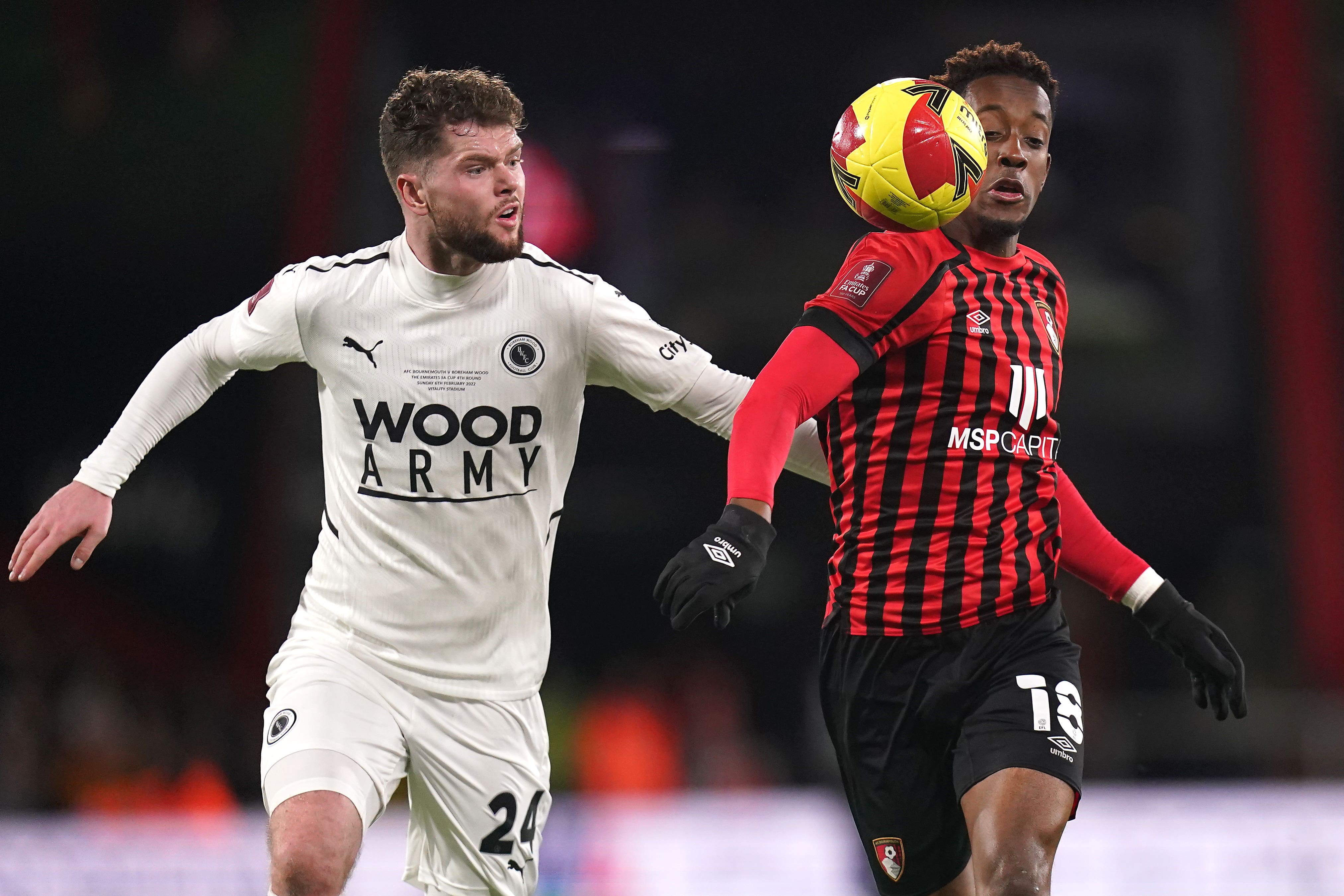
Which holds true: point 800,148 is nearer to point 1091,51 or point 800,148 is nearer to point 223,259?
point 1091,51

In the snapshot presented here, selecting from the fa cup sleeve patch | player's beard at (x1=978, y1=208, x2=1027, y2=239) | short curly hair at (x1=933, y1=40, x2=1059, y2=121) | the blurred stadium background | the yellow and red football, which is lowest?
the blurred stadium background

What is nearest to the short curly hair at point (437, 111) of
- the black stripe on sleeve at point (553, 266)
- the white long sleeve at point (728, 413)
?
the black stripe on sleeve at point (553, 266)

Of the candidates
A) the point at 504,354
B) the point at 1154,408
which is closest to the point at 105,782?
the point at 504,354

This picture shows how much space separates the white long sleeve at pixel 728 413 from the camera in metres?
3.89

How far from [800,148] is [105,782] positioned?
7.91 metres

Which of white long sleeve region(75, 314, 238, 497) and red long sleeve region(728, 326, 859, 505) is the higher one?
red long sleeve region(728, 326, 859, 505)

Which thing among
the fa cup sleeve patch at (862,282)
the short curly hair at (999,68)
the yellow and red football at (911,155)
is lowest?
the fa cup sleeve patch at (862,282)

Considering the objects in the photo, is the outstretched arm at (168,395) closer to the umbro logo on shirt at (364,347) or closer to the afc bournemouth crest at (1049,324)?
A: the umbro logo on shirt at (364,347)

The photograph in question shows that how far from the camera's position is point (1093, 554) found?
13.3 ft

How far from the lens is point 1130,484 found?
13141 millimetres

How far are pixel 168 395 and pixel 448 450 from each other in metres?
0.81

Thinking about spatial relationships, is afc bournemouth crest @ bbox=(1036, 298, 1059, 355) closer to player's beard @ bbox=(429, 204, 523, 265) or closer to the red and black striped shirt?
the red and black striped shirt

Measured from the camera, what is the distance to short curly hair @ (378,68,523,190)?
3967mm

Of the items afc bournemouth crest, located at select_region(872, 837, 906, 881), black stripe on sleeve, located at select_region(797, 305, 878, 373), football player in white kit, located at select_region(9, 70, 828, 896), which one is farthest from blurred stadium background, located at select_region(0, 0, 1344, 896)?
black stripe on sleeve, located at select_region(797, 305, 878, 373)
